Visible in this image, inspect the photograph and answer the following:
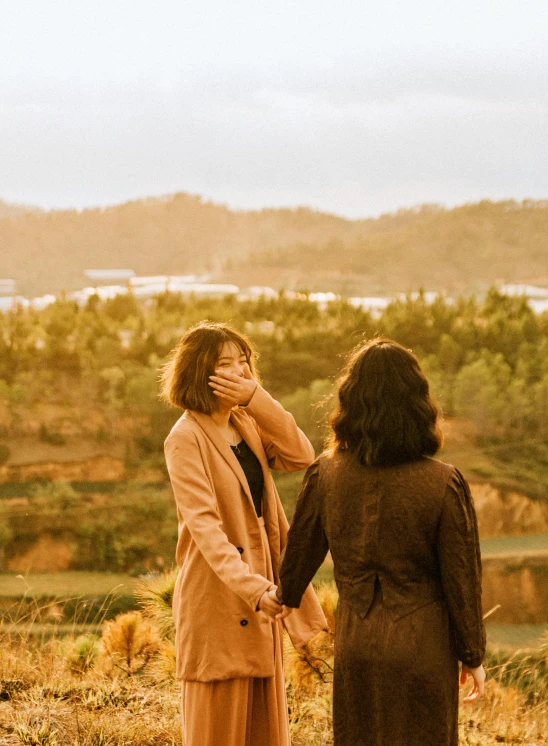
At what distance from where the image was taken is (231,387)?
2260mm

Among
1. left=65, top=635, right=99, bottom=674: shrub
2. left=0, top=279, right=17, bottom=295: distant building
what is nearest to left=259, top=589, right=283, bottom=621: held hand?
left=65, top=635, right=99, bottom=674: shrub

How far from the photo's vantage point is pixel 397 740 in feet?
6.09

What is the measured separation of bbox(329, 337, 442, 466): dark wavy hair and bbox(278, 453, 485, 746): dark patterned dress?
37 millimetres

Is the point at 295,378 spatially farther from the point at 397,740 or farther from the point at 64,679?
the point at 397,740

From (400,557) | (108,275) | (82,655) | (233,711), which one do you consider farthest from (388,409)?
(108,275)

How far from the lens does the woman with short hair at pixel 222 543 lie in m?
2.22

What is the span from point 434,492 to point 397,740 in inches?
21.2

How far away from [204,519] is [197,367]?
0.39 meters

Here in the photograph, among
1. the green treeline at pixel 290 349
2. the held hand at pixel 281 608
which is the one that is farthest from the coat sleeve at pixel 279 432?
the green treeline at pixel 290 349

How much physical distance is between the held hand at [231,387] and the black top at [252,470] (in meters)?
0.15

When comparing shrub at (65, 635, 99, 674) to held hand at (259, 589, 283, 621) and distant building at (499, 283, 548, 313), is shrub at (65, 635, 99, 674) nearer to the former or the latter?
held hand at (259, 589, 283, 621)

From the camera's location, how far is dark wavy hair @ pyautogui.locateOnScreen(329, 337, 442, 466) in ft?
5.96

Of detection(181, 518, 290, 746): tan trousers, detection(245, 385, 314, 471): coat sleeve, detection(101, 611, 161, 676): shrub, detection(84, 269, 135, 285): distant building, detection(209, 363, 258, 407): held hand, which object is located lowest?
detection(101, 611, 161, 676): shrub

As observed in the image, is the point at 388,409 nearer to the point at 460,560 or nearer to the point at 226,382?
the point at 460,560
